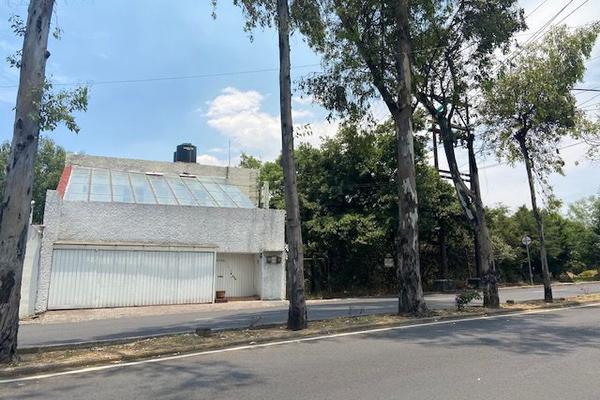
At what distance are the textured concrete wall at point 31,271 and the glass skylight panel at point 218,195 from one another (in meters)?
8.33

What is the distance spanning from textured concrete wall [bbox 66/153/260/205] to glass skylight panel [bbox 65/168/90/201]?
160 cm

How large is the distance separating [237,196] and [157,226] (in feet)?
17.8

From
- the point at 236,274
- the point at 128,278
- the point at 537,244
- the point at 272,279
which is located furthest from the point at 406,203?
the point at 537,244

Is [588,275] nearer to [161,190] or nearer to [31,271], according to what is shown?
[161,190]

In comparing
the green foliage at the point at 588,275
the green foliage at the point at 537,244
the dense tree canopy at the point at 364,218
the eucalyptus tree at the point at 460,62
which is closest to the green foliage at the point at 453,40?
the eucalyptus tree at the point at 460,62

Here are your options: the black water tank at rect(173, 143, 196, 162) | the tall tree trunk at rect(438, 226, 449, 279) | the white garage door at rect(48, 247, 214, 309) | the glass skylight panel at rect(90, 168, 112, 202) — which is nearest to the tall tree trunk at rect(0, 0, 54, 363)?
the white garage door at rect(48, 247, 214, 309)

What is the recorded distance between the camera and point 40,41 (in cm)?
863

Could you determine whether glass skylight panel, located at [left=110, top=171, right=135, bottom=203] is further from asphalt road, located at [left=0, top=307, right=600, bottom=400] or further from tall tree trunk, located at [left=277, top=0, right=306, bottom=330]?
asphalt road, located at [left=0, top=307, right=600, bottom=400]

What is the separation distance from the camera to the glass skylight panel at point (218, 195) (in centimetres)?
2422

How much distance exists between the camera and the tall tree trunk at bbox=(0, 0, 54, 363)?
26.3ft

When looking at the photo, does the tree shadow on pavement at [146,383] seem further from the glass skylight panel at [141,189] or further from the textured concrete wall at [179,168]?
the textured concrete wall at [179,168]

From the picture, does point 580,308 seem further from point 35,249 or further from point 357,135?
point 35,249

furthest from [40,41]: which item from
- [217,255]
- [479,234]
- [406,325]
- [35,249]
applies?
[217,255]

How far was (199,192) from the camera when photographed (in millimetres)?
24953
